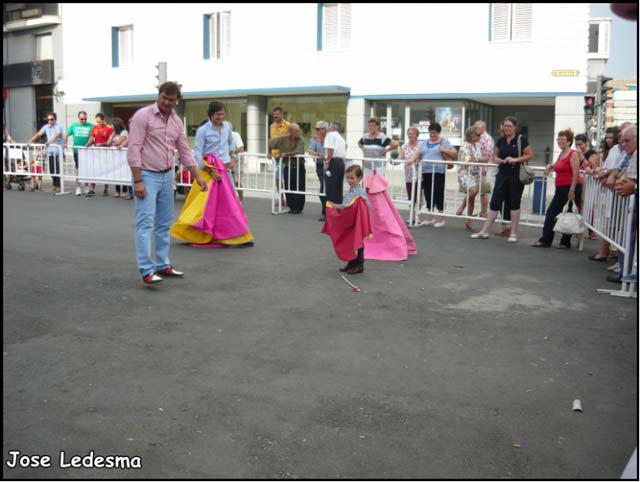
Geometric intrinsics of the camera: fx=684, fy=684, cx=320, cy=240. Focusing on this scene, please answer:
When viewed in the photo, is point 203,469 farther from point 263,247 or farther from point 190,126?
point 190,126

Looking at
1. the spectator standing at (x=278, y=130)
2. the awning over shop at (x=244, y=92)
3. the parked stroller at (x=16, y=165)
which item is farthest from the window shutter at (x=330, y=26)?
the spectator standing at (x=278, y=130)

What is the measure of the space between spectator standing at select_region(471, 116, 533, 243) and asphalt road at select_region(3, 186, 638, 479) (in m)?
2.24

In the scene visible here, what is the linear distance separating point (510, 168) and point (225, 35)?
860 inches

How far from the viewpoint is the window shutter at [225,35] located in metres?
29.6

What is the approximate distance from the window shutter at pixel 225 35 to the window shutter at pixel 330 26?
470cm

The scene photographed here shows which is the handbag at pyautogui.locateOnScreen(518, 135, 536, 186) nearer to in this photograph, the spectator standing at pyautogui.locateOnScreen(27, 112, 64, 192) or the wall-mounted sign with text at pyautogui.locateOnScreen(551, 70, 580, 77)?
the spectator standing at pyautogui.locateOnScreen(27, 112, 64, 192)

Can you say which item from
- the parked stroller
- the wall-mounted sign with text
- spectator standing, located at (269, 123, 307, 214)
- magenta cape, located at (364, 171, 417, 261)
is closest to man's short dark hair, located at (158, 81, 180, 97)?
magenta cape, located at (364, 171, 417, 261)

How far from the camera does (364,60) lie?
2630 centimetres

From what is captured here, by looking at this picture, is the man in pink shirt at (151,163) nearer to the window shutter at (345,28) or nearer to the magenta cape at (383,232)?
the magenta cape at (383,232)

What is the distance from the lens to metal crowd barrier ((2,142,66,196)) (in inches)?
692

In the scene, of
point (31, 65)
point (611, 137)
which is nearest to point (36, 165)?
point (611, 137)

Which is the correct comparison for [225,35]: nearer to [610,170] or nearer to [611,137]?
[611,137]

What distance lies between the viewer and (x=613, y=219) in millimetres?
8391

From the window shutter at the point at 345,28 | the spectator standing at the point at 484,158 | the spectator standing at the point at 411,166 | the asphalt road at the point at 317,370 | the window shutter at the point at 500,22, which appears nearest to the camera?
the asphalt road at the point at 317,370
